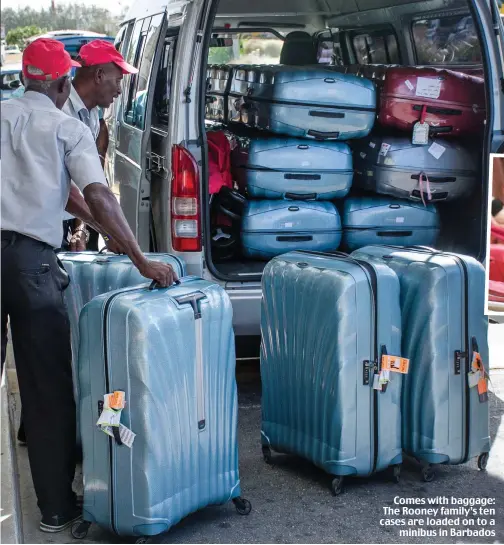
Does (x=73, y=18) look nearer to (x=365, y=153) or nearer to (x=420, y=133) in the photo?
(x=365, y=153)

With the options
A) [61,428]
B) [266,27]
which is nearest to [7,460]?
[61,428]

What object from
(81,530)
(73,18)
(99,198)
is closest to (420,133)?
(99,198)

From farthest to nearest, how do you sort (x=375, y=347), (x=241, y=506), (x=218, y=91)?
(x=218, y=91)
(x=375, y=347)
(x=241, y=506)

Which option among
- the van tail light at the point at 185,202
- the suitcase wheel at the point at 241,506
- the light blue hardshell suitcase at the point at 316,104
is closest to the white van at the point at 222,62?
the van tail light at the point at 185,202

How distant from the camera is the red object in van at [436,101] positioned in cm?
596

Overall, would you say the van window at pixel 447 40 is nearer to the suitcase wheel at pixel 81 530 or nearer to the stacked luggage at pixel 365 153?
the stacked luggage at pixel 365 153

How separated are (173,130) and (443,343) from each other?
5.89ft

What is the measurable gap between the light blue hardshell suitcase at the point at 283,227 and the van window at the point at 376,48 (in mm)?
2187

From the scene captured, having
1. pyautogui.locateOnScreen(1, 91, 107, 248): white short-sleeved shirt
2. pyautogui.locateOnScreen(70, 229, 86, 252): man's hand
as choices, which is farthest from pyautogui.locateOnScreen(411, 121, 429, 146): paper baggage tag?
pyautogui.locateOnScreen(1, 91, 107, 248): white short-sleeved shirt

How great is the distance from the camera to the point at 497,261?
183 inches

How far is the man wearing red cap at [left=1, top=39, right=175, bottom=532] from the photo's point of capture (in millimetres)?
3961

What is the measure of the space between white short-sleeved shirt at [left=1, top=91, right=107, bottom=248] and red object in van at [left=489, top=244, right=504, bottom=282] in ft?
5.75

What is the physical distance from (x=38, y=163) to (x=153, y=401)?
3.31 feet

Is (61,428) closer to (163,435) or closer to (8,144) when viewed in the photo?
(163,435)
